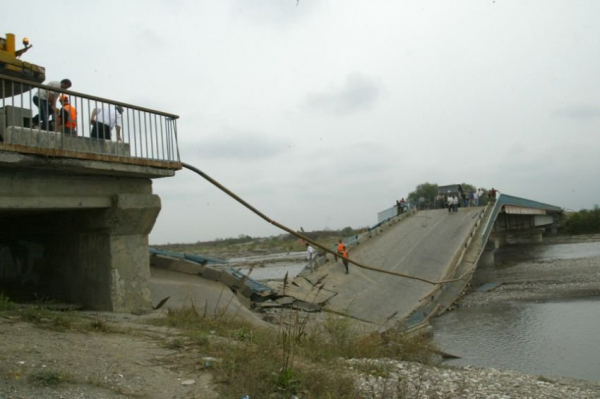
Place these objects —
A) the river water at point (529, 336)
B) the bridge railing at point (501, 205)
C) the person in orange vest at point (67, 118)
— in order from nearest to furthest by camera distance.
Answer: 1. the person in orange vest at point (67, 118)
2. the river water at point (529, 336)
3. the bridge railing at point (501, 205)

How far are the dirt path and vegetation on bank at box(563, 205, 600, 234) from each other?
6306 centimetres

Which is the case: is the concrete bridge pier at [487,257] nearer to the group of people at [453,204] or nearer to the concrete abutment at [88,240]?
the group of people at [453,204]

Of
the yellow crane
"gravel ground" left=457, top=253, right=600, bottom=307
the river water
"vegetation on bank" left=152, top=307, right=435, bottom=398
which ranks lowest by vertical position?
the river water

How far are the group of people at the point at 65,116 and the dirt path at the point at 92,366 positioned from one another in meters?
3.19

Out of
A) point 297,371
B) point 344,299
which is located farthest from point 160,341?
point 344,299

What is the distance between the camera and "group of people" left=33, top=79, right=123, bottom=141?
8.05m

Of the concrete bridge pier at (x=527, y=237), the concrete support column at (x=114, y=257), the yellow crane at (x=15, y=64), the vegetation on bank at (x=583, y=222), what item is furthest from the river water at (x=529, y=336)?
the vegetation on bank at (x=583, y=222)

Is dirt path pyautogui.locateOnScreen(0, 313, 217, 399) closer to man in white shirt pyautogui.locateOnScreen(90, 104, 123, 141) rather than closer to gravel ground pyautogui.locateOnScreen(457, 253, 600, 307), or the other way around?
man in white shirt pyautogui.locateOnScreen(90, 104, 123, 141)

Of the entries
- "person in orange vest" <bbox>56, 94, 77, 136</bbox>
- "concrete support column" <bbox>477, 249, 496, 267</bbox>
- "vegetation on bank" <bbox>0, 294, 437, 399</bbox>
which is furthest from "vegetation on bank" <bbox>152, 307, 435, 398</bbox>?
"concrete support column" <bbox>477, 249, 496, 267</bbox>

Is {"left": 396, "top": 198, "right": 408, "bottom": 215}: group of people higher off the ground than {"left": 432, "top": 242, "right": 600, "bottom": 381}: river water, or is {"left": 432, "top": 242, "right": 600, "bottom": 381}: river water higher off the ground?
{"left": 396, "top": 198, "right": 408, "bottom": 215}: group of people

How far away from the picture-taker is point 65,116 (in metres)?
8.66

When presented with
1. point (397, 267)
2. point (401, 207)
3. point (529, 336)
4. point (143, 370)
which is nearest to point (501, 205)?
point (401, 207)

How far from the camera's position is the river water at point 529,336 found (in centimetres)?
1080

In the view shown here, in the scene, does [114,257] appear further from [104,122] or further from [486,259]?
[486,259]
